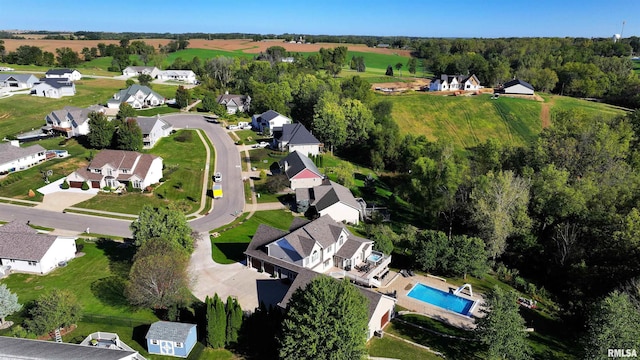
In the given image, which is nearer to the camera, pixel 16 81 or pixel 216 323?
pixel 216 323

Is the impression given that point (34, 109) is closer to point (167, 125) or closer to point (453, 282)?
point (167, 125)

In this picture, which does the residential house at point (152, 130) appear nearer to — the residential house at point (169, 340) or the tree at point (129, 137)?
the tree at point (129, 137)

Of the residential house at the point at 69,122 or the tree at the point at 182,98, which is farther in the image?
the tree at the point at 182,98

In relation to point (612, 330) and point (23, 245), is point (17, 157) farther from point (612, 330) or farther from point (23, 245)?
point (612, 330)

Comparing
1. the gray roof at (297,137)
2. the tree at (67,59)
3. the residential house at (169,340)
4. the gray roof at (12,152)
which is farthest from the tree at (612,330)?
the tree at (67,59)

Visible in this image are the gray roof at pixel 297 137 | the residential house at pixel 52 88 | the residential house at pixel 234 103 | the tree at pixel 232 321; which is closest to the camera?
the tree at pixel 232 321

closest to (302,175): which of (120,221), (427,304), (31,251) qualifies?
(120,221)

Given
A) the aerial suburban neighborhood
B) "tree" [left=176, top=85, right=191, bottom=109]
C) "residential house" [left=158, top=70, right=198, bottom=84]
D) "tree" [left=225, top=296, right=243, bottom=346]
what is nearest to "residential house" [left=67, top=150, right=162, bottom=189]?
the aerial suburban neighborhood
